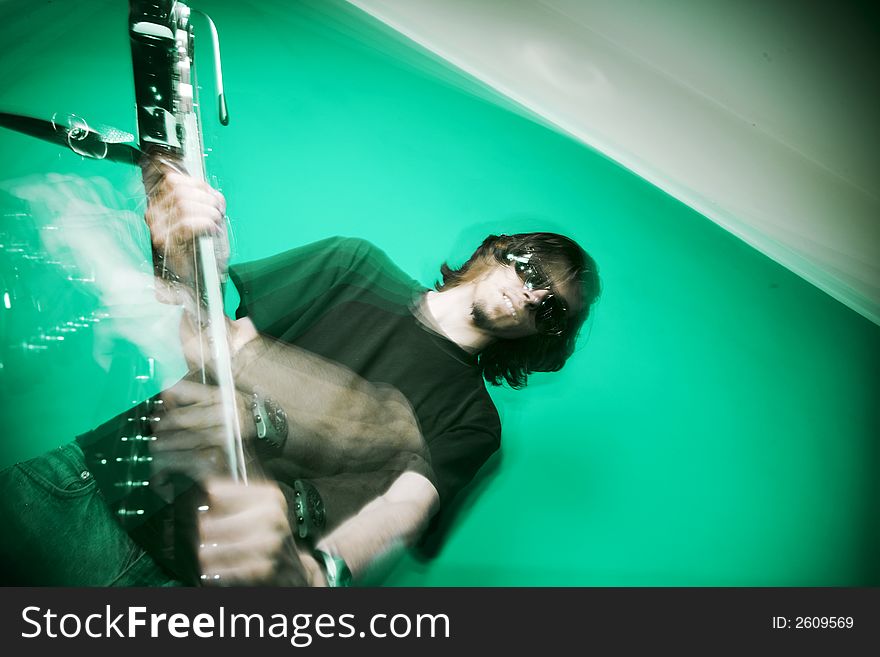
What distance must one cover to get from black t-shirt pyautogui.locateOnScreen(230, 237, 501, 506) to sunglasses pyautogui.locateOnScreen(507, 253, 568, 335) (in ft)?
0.41

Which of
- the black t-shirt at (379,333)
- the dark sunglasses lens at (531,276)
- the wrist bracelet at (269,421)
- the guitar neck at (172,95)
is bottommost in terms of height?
the wrist bracelet at (269,421)

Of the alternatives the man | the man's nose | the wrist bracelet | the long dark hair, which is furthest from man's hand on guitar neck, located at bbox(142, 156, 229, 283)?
the man's nose

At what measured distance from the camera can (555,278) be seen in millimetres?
884

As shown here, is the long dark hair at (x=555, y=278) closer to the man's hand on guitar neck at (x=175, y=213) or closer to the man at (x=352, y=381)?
the man at (x=352, y=381)

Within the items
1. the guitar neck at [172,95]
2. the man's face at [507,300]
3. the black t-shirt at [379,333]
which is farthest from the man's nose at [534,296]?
the guitar neck at [172,95]

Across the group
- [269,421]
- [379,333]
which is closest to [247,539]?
[269,421]

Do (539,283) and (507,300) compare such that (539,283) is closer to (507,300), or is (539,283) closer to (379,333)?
(507,300)

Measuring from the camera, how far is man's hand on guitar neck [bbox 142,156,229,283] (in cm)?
78

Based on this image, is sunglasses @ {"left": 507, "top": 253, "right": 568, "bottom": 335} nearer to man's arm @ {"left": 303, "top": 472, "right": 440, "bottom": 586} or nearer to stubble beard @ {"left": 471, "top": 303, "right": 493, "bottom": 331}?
stubble beard @ {"left": 471, "top": 303, "right": 493, "bottom": 331}

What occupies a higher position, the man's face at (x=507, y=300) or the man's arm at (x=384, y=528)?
the man's face at (x=507, y=300)

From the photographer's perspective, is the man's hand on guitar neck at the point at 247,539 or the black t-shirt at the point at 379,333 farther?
the black t-shirt at the point at 379,333

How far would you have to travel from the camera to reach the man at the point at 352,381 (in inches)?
28.5

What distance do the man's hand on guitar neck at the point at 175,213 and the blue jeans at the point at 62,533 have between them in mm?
261

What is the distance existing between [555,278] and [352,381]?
33 cm
